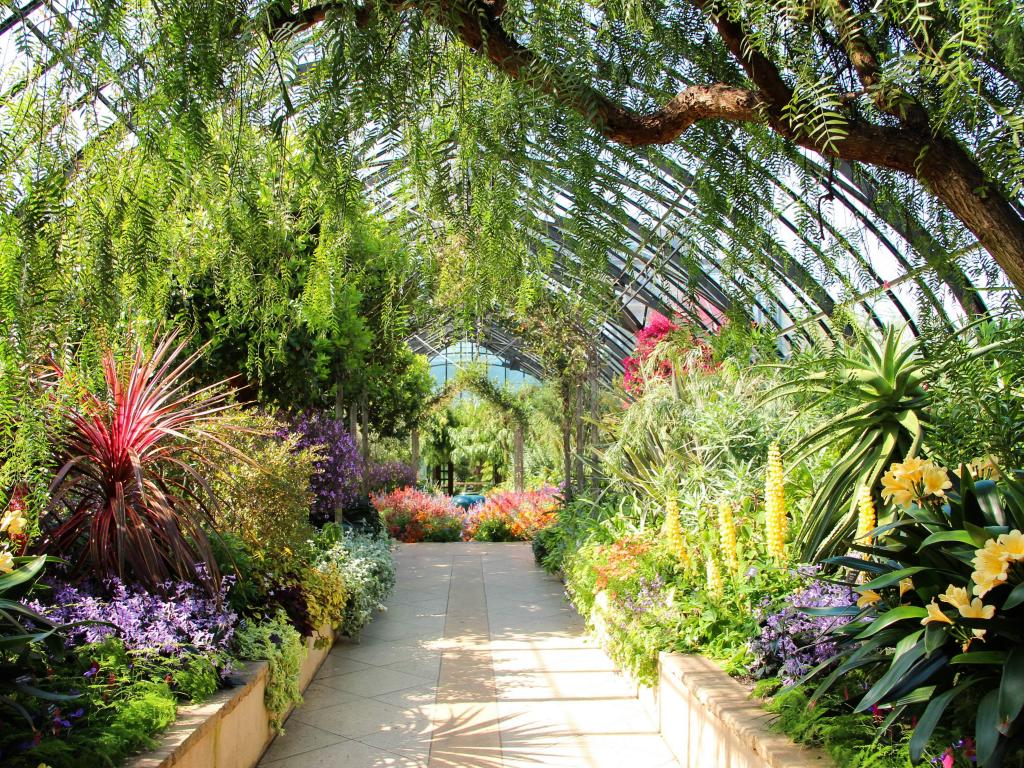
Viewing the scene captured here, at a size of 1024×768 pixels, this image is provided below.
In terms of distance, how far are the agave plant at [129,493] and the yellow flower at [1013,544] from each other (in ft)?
9.22

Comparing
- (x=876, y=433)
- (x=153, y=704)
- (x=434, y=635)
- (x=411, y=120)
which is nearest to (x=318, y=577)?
(x=434, y=635)

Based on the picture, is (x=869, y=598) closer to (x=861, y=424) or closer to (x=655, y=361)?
(x=861, y=424)

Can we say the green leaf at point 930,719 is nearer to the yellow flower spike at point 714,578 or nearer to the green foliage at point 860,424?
the green foliage at point 860,424

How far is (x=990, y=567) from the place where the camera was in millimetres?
1883

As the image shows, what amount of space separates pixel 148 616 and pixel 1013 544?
2780mm

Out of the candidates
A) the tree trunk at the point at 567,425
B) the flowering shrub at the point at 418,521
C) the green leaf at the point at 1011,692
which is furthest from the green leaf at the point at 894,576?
the flowering shrub at the point at 418,521

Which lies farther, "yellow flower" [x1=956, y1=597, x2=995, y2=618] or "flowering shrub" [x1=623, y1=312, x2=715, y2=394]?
"flowering shrub" [x1=623, y1=312, x2=715, y2=394]

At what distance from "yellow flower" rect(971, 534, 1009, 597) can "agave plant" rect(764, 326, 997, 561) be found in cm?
121

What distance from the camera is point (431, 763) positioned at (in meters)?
3.40

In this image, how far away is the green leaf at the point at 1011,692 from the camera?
1.72 metres

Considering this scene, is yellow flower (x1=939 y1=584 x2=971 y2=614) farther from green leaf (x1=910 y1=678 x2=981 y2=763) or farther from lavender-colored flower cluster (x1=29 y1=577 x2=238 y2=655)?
lavender-colored flower cluster (x1=29 y1=577 x2=238 y2=655)

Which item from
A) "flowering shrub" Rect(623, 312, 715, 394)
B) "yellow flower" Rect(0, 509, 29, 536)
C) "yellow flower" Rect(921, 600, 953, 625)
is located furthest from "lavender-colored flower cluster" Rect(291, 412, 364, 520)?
"yellow flower" Rect(921, 600, 953, 625)

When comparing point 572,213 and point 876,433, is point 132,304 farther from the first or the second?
point 876,433

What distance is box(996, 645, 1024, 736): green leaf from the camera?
1.72m
